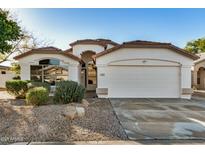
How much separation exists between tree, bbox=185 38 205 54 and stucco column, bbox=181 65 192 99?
2523cm

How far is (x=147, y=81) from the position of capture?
1470 cm

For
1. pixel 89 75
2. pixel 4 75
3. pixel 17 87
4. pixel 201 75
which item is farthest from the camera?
pixel 4 75

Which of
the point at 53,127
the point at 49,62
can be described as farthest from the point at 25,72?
the point at 53,127

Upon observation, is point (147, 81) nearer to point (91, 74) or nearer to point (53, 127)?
point (91, 74)

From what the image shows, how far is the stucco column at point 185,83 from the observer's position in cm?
1449

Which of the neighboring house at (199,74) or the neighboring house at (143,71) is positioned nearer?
the neighboring house at (143,71)

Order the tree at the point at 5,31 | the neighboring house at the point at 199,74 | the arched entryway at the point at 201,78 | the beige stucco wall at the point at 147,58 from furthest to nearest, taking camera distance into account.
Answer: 1. the arched entryway at the point at 201,78
2. the neighboring house at the point at 199,74
3. the beige stucco wall at the point at 147,58
4. the tree at the point at 5,31

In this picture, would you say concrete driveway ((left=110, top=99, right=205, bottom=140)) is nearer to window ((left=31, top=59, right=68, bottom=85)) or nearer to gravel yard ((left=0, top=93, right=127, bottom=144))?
gravel yard ((left=0, top=93, right=127, bottom=144))

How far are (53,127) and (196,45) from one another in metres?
38.7

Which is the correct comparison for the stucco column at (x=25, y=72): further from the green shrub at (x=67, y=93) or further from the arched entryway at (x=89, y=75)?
the green shrub at (x=67, y=93)

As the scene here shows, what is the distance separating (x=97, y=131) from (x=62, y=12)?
830cm

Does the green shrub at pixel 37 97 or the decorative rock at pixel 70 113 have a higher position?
the green shrub at pixel 37 97

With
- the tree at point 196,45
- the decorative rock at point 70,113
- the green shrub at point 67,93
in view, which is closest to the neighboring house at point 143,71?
the green shrub at point 67,93
